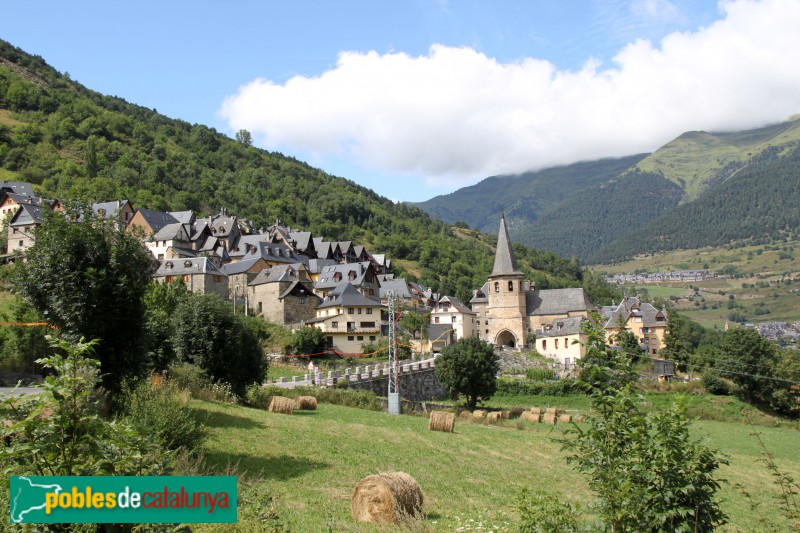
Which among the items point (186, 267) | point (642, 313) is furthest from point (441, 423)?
point (642, 313)

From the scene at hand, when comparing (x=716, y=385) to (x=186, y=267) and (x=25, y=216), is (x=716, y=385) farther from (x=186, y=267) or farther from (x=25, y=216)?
(x=25, y=216)

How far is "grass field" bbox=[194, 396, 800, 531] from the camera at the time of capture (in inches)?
494

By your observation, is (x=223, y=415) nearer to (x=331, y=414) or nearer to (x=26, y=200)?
(x=331, y=414)

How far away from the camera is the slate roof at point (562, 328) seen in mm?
80000

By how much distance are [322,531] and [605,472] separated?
547cm

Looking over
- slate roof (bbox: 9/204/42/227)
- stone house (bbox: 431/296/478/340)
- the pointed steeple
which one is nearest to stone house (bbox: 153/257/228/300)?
slate roof (bbox: 9/204/42/227)

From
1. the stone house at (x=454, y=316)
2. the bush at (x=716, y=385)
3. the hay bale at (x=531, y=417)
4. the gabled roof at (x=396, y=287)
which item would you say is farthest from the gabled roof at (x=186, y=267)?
the bush at (x=716, y=385)

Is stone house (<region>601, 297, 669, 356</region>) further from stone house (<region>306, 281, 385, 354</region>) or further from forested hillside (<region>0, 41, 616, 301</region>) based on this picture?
forested hillside (<region>0, 41, 616, 301</region>)

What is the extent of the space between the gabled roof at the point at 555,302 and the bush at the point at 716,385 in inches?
1052

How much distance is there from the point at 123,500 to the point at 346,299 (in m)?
63.0

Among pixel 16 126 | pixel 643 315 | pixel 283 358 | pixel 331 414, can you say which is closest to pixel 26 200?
pixel 283 358

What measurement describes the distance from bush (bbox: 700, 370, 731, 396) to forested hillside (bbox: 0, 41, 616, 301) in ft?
205

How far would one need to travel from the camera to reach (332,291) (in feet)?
245

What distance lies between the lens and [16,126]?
13638 centimetres
